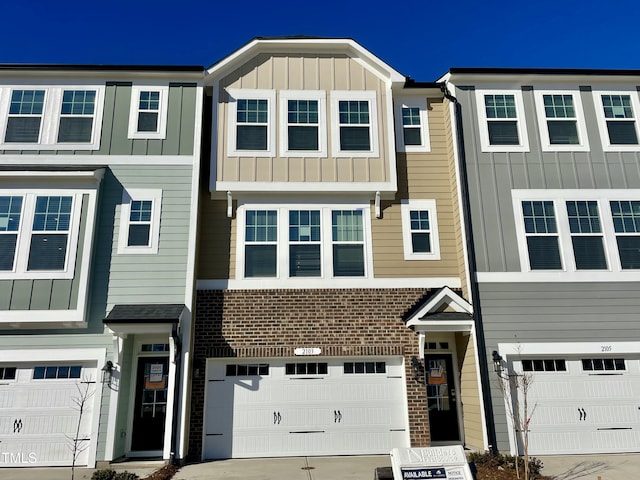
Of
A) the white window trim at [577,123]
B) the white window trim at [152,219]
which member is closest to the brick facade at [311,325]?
the white window trim at [152,219]

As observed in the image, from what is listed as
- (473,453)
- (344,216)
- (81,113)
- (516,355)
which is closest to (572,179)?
(516,355)

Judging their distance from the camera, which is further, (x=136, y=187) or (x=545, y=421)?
(x=136, y=187)

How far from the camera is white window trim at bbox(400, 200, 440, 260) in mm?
10742

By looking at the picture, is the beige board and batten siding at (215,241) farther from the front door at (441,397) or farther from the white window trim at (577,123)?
the white window trim at (577,123)

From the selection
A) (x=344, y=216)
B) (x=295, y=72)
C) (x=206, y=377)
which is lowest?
(x=206, y=377)

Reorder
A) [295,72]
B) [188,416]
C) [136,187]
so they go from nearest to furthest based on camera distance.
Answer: [188,416], [136,187], [295,72]

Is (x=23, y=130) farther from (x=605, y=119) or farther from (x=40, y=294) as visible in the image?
(x=605, y=119)

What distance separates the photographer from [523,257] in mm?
10375

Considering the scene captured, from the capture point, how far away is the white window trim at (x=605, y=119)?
11.2 meters

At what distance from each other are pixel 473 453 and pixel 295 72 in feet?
30.9

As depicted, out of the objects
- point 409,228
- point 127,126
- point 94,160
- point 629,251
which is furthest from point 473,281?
point 94,160

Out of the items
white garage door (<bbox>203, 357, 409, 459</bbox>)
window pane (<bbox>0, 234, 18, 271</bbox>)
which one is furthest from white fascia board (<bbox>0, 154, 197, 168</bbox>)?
white garage door (<bbox>203, 357, 409, 459</bbox>)

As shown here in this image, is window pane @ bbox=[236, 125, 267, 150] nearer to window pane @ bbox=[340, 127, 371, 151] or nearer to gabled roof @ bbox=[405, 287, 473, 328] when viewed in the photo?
window pane @ bbox=[340, 127, 371, 151]

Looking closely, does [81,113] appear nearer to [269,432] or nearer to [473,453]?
[269,432]
